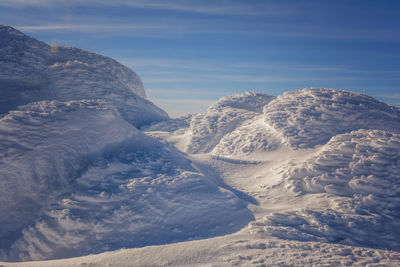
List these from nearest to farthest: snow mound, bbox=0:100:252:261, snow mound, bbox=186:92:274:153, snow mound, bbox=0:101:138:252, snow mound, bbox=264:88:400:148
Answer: snow mound, bbox=0:100:252:261, snow mound, bbox=0:101:138:252, snow mound, bbox=264:88:400:148, snow mound, bbox=186:92:274:153

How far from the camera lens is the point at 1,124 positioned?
19.1 ft

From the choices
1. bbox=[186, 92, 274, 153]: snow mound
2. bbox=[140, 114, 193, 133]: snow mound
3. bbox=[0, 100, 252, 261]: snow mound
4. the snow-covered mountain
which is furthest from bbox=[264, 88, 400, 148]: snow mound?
bbox=[140, 114, 193, 133]: snow mound

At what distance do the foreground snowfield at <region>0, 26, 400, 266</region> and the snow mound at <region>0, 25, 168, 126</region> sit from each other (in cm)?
42

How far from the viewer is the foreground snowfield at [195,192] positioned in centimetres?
416

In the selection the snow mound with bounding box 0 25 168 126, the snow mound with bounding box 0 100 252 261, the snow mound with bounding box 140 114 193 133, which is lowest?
the snow mound with bounding box 0 100 252 261

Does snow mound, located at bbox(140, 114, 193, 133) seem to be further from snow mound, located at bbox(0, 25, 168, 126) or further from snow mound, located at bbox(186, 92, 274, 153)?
snow mound, located at bbox(186, 92, 274, 153)

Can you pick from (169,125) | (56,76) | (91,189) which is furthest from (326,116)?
(56,76)

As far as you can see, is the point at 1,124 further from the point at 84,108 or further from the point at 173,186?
the point at 173,186

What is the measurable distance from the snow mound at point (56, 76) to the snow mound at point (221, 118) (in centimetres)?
546

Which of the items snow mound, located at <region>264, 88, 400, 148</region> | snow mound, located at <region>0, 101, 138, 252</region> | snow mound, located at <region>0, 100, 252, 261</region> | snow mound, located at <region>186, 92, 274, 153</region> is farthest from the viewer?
snow mound, located at <region>186, 92, 274, 153</region>

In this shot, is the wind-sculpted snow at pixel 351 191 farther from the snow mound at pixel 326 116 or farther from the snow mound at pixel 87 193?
the snow mound at pixel 87 193

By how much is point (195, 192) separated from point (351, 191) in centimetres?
382

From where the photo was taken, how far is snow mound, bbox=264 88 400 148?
27.6ft

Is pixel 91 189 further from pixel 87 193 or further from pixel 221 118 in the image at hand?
pixel 221 118
